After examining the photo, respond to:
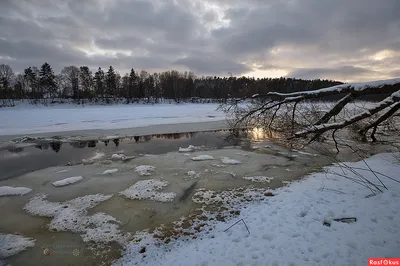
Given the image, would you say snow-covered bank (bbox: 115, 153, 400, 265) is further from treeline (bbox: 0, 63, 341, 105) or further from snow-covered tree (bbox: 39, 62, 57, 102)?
snow-covered tree (bbox: 39, 62, 57, 102)

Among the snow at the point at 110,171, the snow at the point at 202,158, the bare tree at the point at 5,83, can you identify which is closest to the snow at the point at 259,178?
the snow at the point at 202,158

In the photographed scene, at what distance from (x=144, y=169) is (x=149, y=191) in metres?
1.66

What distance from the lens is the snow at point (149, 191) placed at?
17.6ft

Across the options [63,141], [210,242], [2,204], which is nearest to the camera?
[210,242]

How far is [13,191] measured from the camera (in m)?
5.71

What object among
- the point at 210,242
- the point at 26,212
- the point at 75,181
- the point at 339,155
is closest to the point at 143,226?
the point at 210,242

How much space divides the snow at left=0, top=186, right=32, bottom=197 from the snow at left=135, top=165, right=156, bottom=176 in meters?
2.96

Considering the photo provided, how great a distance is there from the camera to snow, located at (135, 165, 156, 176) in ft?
22.5

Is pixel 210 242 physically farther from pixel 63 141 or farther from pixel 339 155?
pixel 63 141

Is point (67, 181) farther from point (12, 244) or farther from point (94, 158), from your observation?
point (12, 244)

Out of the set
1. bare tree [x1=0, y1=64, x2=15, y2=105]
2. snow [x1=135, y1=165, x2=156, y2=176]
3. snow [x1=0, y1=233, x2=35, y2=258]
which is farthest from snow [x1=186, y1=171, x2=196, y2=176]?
bare tree [x1=0, y1=64, x2=15, y2=105]

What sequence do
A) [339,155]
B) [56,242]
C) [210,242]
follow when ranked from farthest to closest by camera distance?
[339,155] < [56,242] < [210,242]

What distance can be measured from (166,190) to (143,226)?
155cm

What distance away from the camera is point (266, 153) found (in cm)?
920
